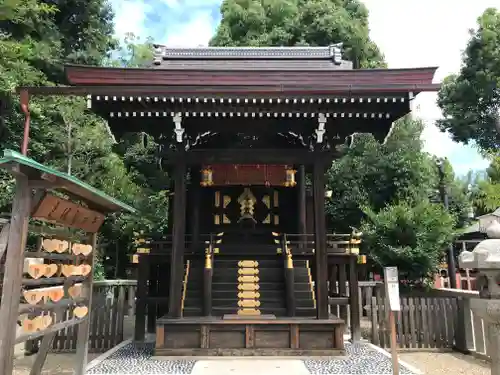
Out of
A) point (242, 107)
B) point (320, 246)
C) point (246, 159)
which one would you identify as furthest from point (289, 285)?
point (242, 107)

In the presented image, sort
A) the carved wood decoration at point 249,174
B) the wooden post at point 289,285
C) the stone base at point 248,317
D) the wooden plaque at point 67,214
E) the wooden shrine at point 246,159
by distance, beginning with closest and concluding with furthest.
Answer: the wooden plaque at point 67,214 < the wooden shrine at point 246,159 < the stone base at point 248,317 < the wooden post at point 289,285 < the carved wood decoration at point 249,174

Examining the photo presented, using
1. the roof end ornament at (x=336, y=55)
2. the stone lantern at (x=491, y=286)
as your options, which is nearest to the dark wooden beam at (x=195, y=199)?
the roof end ornament at (x=336, y=55)

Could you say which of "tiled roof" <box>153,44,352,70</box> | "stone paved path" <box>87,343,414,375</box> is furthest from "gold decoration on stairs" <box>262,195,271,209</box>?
"stone paved path" <box>87,343,414,375</box>

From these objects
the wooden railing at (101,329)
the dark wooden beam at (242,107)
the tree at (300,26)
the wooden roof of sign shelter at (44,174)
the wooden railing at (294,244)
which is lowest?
the wooden railing at (101,329)

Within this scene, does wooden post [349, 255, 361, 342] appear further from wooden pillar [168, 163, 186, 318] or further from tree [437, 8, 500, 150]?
tree [437, 8, 500, 150]

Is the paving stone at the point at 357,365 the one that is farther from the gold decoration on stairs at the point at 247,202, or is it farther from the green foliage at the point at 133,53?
the green foliage at the point at 133,53

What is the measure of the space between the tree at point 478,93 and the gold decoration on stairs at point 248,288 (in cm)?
2019

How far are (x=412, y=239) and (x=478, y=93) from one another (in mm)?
17115

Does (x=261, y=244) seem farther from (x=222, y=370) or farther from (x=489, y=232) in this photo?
(x=489, y=232)

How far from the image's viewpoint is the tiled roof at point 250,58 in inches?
458

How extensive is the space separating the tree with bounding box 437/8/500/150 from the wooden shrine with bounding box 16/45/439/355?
17032 mm

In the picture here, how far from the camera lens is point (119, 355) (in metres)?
8.51

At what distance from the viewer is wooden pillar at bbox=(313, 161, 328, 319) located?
338 inches

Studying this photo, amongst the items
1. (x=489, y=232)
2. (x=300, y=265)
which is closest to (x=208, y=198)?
(x=300, y=265)
